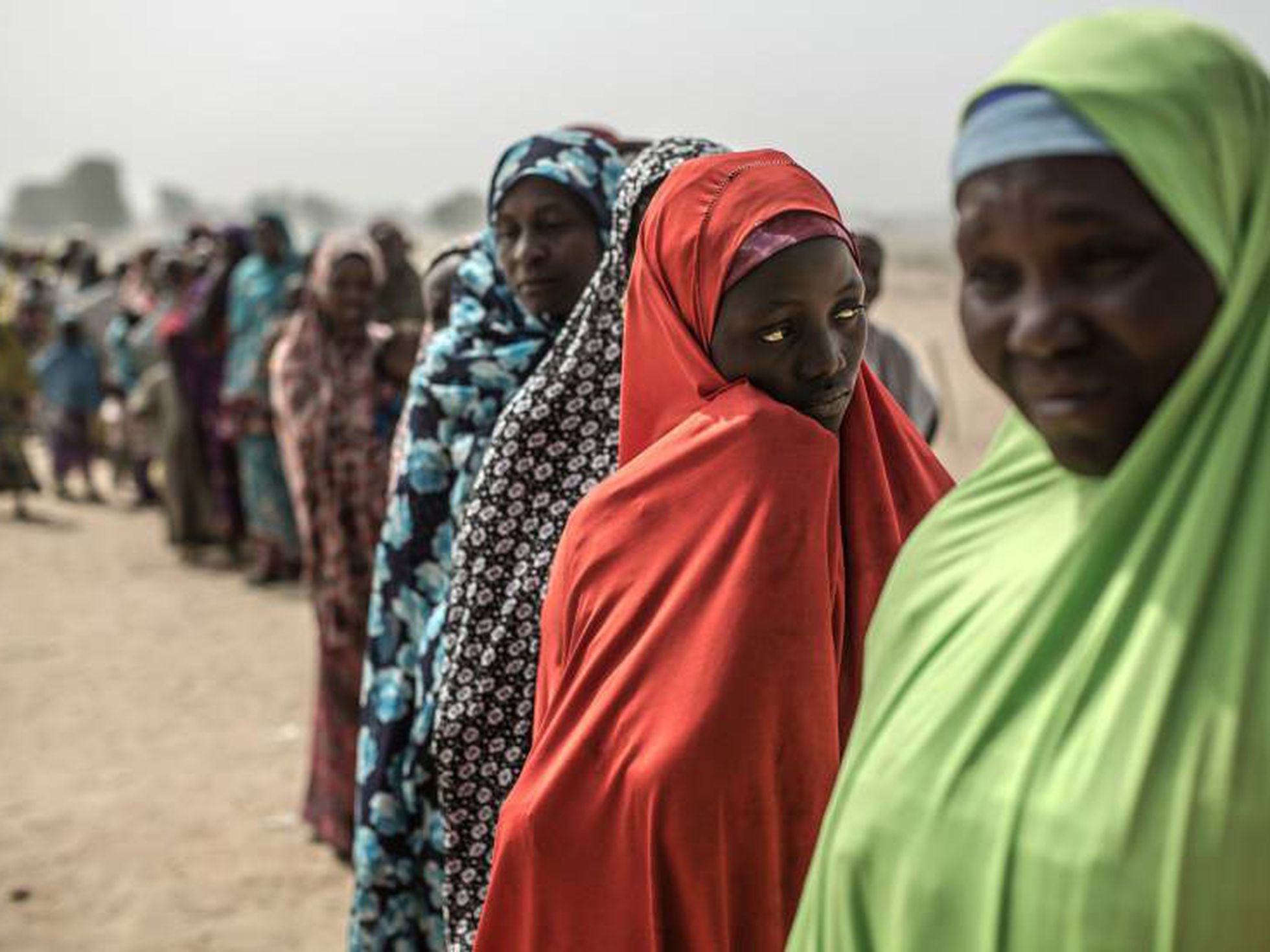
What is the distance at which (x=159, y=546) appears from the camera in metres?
11.6

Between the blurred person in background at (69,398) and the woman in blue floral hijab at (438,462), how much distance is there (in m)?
11.5

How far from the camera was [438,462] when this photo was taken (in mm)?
3258

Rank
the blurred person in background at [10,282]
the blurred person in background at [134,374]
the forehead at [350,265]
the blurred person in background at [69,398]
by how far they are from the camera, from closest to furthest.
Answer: the forehead at [350,265]
the blurred person in background at [134,374]
the blurred person in background at [69,398]
the blurred person in background at [10,282]

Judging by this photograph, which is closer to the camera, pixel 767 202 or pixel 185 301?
pixel 767 202

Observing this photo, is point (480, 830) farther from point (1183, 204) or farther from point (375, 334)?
point (375, 334)

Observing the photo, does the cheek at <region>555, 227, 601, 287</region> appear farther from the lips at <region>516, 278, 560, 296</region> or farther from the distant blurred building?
the distant blurred building

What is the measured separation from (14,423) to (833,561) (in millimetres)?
12473

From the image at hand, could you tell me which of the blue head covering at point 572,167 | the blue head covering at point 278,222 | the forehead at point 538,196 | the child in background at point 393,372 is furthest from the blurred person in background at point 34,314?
the forehead at point 538,196

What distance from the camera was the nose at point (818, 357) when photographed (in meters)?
2.12

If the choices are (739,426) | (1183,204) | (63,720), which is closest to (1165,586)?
(1183,204)

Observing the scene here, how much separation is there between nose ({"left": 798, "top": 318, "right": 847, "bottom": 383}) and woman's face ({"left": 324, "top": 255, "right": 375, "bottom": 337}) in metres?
3.68

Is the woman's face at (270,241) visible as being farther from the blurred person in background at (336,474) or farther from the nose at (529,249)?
the nose at (529,249)

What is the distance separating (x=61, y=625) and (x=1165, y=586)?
9.01 metres

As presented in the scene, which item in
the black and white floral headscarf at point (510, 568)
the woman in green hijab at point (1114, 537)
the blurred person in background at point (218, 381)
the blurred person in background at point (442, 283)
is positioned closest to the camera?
the woman in green hijab at point (1114, 537)
